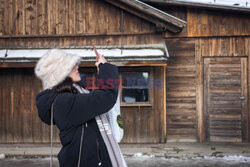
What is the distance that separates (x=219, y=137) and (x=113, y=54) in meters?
4.21

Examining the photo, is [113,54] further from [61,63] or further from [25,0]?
[61,63]

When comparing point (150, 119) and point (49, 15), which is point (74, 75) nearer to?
point (150, 119)

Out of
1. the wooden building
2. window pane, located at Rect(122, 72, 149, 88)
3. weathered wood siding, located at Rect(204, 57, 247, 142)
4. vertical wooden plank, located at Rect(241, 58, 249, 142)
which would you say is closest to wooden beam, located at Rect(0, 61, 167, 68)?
the wooden building

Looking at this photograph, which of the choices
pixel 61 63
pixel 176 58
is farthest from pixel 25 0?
pixel 61 63

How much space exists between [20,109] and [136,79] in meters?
3.84

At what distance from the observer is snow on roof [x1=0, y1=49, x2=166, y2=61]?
703cm

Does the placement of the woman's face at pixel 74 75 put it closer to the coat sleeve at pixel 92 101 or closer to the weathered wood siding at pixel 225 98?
the coat sleeve at pixel 92 101

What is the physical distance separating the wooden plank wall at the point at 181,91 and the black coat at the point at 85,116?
643 centimetres

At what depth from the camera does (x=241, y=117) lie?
7961mm

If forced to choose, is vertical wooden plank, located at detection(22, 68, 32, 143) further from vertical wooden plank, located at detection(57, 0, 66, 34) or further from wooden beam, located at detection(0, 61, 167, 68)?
vertical wooden plank, located at detection(57, 0, 66, 34)

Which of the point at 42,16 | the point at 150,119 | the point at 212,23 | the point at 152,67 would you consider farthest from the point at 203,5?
the point at 42,16

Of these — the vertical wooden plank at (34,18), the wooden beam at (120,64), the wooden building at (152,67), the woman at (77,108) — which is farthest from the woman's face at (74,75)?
the vertical wooden plank at (34,18)

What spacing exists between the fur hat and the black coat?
106 mm

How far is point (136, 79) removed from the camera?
7.85m
